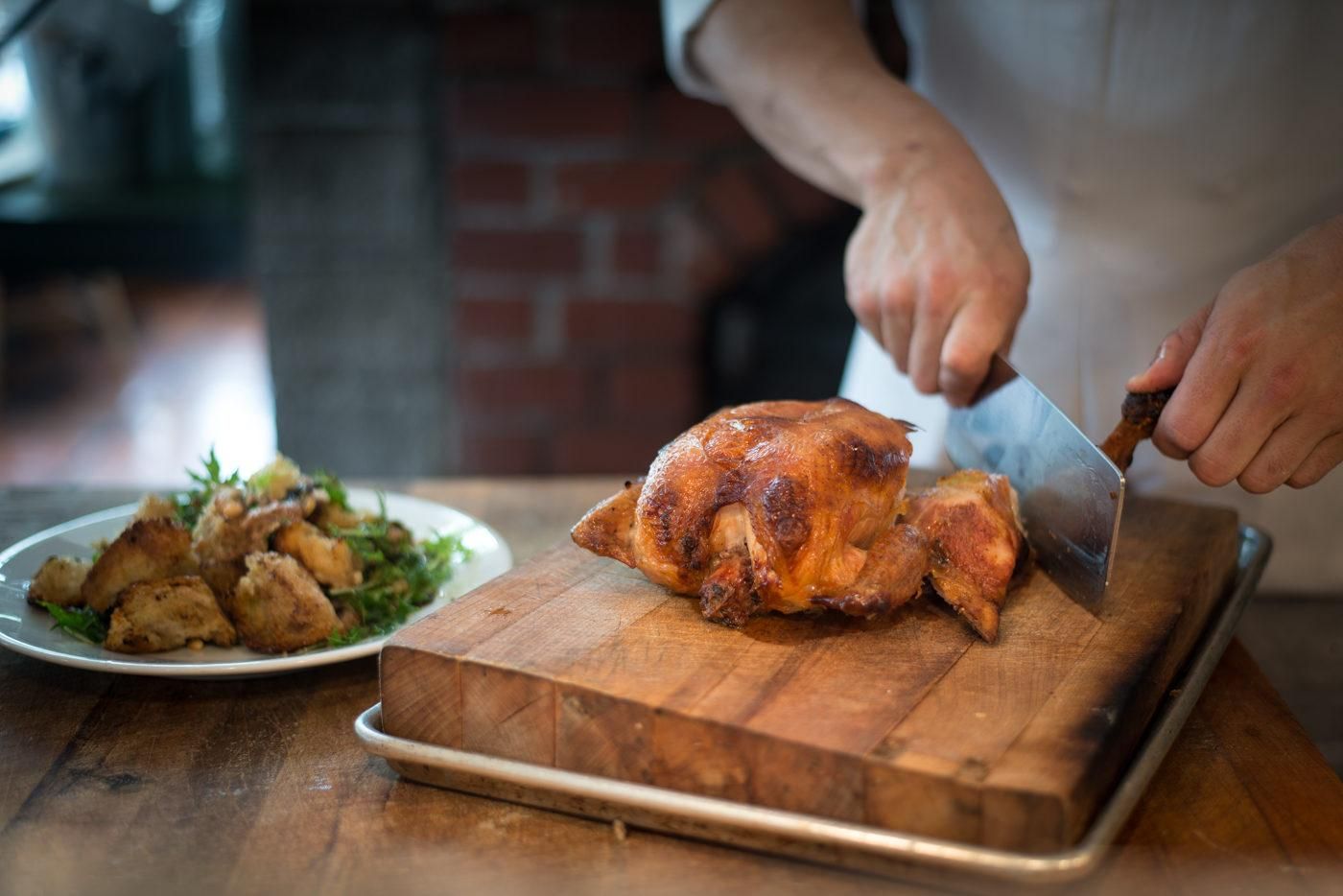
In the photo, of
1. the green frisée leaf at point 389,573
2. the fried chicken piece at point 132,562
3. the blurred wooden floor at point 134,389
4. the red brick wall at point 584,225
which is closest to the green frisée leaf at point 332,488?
the green frisée leaf at point 389,573

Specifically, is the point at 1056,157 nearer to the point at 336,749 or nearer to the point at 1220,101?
the point at 1220,101

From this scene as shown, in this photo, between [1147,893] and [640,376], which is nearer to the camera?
[1147,893]

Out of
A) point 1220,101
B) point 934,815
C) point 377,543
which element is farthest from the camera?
A: point 1220,101

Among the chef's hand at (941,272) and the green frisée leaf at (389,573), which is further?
the chef's hand at (941,272)

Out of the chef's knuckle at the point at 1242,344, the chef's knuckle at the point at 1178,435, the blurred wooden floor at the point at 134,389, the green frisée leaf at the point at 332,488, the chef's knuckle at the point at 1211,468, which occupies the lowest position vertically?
the blurred wooden floor at the point at 134,389

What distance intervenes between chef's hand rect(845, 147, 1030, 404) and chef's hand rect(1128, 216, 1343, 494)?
0.21 meters

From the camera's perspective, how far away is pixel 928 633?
3.45 feet

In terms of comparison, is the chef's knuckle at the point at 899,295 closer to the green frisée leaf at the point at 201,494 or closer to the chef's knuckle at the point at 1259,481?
the chef's knuckle at the point at 1259,481

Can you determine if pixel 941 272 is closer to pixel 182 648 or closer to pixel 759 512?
pixel 759 512

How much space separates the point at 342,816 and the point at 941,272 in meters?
0.83

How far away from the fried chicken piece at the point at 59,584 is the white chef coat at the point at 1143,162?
3.52 feet

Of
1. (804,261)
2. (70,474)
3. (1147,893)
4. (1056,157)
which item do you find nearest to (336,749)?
(1147,893)

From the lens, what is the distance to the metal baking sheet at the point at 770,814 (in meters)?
0.81

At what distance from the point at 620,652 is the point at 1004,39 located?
1090 mm
